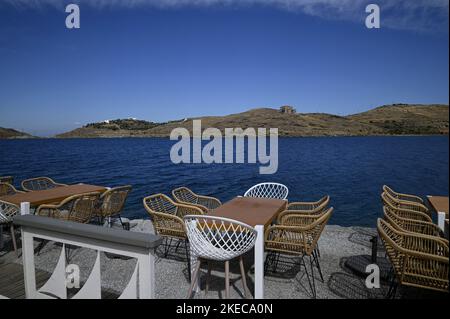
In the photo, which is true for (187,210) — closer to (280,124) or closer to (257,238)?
(257,238)

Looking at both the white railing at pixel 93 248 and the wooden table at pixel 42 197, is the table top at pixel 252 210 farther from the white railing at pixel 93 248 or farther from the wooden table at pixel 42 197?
the wooden table at pixel 42 197

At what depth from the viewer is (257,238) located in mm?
2551

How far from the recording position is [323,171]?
29.5m

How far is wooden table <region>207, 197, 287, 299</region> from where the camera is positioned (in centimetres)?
258

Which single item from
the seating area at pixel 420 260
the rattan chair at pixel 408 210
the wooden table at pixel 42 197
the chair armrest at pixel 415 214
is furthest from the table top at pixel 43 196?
the chair armrest at pixel 415 214

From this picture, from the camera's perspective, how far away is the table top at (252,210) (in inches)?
124

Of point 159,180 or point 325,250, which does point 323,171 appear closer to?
point 159,180

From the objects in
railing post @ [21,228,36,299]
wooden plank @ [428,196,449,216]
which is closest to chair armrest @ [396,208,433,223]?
wooden plank @ [428,196,449,216]

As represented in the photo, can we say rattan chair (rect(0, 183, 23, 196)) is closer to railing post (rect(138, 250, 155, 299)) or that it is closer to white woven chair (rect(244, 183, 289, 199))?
white woven chair (rect(244, 183, 289, 199))

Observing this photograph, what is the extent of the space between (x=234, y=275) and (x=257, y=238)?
1119 millimetres

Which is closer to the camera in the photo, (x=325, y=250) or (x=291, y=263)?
(x=291, y=263)

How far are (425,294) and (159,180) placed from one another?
64.7ft

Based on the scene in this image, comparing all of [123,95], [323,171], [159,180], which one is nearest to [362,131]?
[323,171]

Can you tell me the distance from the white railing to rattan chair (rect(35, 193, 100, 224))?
181cm
